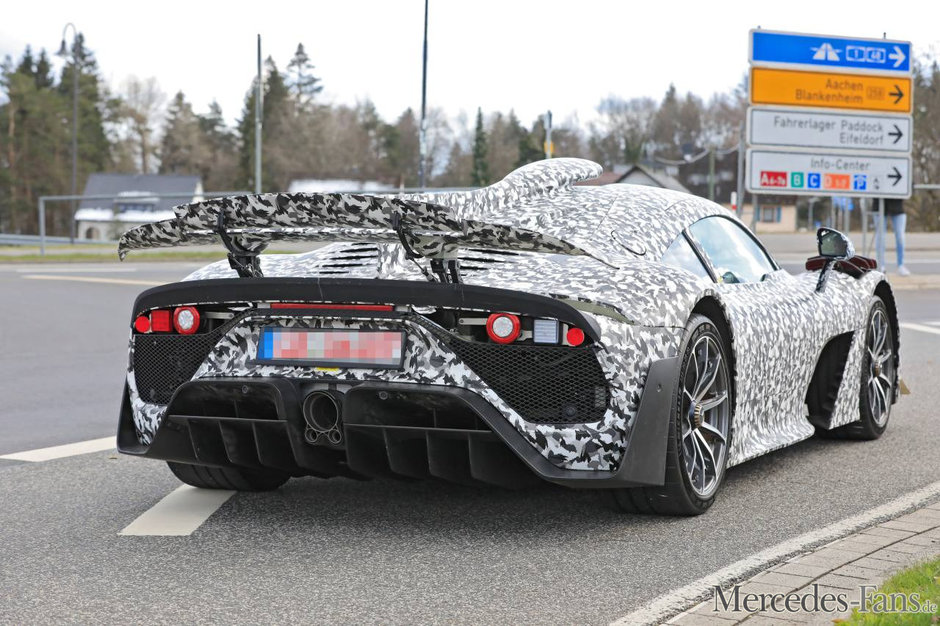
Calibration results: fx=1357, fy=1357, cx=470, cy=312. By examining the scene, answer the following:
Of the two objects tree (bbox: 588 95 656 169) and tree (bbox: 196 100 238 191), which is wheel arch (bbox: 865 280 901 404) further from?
tree (bbox: 588 95 656 169)

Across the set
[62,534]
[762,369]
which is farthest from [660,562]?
[62,534]

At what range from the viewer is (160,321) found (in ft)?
16.2

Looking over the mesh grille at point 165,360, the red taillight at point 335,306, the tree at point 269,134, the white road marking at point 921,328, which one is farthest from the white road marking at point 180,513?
the tree at point 269,134

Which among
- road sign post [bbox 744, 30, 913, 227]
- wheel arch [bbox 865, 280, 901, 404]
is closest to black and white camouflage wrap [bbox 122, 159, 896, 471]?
wheel arch [bbox 865, 280, 901, 404]

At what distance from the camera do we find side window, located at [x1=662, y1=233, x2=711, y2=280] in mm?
5320

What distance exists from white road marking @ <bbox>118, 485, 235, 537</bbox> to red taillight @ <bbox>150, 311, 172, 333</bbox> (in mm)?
700

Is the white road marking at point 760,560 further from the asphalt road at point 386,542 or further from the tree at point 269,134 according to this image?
the tree at point 269,134

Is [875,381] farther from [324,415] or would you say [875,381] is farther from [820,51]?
[820,51]

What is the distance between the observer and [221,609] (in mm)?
3750

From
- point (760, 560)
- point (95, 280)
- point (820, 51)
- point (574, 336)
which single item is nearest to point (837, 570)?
point (760, 560)

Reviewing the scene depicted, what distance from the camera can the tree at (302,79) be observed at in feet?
436

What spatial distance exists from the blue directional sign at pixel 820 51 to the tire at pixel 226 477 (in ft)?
54.3

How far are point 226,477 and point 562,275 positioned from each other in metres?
1.72

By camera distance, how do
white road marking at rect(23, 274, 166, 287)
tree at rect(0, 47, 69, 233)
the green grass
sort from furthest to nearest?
tree at rect(0, 47, 69, 233) → white road marking at rect(23, 274, 166, 287) → the green grass
